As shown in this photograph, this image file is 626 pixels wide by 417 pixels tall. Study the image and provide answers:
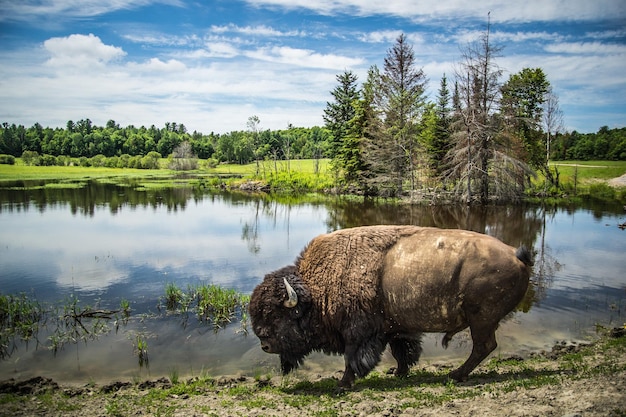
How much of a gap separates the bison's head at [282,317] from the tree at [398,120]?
35835 mm

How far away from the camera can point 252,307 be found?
7.23m

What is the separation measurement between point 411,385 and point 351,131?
44984 mm

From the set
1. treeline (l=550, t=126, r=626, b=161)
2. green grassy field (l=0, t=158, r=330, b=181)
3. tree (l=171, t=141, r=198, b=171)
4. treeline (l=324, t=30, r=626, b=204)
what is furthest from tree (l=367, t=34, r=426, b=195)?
tree (l=171, t=141, r=198, b=171)

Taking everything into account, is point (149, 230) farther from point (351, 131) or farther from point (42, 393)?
point (351, 131)

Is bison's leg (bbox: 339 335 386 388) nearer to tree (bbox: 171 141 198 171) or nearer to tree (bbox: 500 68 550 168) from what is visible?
tree (bbox: 500 68 550 168)

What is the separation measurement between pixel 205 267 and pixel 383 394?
1217 centimetres

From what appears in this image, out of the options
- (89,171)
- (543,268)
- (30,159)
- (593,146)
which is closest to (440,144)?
(543,268)

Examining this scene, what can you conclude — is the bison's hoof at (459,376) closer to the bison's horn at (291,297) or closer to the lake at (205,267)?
the lake at (205,267)

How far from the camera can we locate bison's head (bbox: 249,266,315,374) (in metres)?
7.09

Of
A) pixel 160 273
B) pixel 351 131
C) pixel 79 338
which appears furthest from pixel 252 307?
pixel 351 131

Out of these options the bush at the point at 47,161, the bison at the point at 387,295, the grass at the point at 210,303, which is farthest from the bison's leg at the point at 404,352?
the bush at the point at 47,161

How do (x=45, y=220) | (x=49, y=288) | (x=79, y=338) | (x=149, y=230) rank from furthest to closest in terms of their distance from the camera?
(x=45, y=220) → (x=149, y=230) → (x=49, y=288) → (x=79, y=338)

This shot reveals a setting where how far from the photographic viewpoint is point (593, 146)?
81938 millimetres

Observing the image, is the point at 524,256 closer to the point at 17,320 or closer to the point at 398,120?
the point at 17,320
